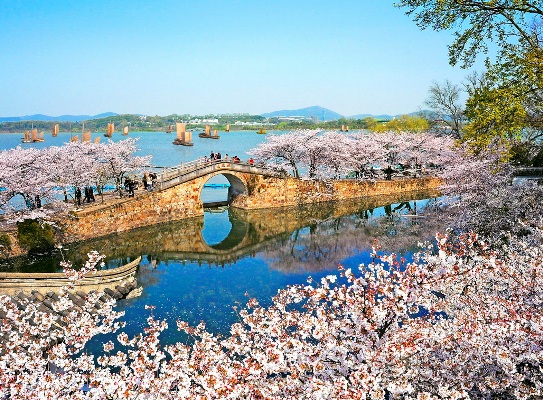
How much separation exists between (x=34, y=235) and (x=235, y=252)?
13.0 meters

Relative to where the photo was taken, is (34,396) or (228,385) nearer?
(228,385)

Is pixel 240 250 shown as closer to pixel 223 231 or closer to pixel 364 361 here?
pixel 223 231

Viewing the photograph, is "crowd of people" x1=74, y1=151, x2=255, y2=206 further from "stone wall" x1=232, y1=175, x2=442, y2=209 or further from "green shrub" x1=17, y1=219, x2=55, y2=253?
"green shrub" x1=17, y1=219, x2=55, y2=253

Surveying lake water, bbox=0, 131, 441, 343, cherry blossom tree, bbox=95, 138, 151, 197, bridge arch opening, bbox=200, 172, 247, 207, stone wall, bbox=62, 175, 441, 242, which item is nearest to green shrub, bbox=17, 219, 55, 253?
lake water, bbox=0, 131, 441, 343

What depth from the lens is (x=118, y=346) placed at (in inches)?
635

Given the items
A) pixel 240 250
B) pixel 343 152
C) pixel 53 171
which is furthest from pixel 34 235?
pixel 343 152

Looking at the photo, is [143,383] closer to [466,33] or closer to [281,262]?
[466,33]

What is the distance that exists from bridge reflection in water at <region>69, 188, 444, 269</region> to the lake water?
0.23 feet

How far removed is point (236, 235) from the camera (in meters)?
33.5

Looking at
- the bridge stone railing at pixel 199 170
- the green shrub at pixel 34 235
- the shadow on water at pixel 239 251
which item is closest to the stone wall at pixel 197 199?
the bridge stone railing at pixel 199 170

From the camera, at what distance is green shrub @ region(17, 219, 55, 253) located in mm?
25469

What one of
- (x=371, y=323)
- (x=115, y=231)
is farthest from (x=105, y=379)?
(x=115, y=231)

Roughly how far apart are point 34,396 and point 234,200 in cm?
3461

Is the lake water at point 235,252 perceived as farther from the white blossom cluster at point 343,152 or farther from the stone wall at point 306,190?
the white blossom cluster at point 343,152
